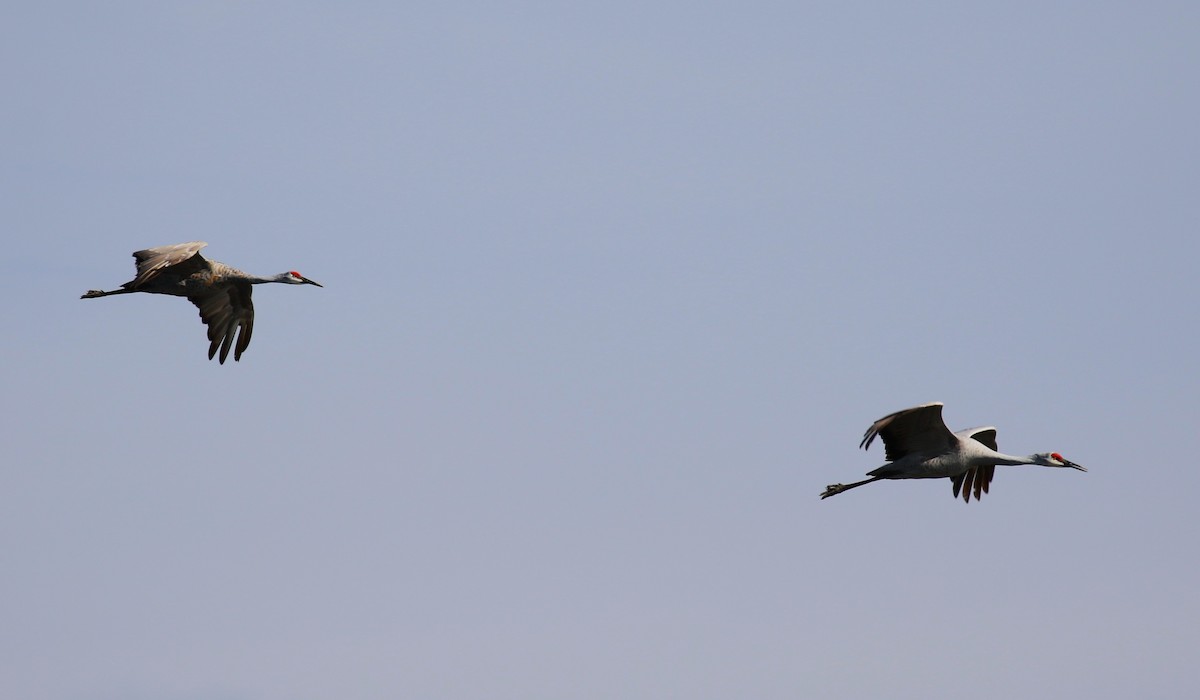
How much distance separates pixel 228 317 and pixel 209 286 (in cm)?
105

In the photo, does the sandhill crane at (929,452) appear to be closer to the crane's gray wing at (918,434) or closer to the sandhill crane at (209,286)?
the crane's gray wing at (918,434)

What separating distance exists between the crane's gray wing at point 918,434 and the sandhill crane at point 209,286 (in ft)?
→ 32.8

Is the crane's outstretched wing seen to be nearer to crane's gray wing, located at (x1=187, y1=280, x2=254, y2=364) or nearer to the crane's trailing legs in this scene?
the crane's trailing legs

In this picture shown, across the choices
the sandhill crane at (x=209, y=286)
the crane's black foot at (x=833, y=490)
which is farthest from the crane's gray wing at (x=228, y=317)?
the crane's black foot at (x=833, y=490)

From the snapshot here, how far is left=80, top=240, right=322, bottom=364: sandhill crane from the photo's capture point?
2550 cm

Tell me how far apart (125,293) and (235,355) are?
2.18m

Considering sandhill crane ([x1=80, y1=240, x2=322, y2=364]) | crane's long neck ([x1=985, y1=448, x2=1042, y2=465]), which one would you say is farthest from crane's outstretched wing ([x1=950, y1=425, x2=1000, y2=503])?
sandhill crane ([x1=80, y1=240, x2=322, y2=364])

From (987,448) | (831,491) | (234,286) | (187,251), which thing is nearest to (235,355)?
(234,286)

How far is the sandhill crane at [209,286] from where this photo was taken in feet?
83.7

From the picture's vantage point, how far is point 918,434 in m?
24.6

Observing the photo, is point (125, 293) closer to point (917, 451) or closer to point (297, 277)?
point (297, 277)

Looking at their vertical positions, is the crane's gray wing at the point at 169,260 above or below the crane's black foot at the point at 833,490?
above

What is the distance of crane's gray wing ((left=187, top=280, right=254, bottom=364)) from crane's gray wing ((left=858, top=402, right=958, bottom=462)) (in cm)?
1093

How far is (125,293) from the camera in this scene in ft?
88.8
